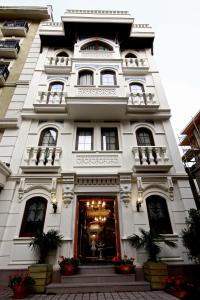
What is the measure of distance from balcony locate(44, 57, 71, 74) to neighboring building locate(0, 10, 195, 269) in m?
0.06

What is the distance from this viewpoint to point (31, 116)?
368 inches

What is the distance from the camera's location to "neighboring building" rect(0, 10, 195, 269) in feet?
23.2

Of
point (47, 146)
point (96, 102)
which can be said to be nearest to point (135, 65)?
point (96, 102)

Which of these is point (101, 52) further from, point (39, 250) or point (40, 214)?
point (39, 250)

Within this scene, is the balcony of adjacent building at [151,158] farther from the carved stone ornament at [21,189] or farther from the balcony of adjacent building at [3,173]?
the balcony of adjacent building at [3,173]

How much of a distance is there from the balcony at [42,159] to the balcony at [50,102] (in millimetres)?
2222

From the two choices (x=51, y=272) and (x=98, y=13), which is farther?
(x=98, y=13)

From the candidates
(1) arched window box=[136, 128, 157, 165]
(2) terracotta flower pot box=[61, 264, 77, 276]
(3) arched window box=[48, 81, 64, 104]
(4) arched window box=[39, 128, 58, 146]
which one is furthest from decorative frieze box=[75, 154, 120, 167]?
(2) terracotta flower pot box=[61, 264, 77, 276]

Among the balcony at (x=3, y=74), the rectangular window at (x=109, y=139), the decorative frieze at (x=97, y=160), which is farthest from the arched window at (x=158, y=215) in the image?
the balcony at (x=3, y=74)

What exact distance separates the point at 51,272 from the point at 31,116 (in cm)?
687

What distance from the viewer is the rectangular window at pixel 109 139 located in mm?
8891

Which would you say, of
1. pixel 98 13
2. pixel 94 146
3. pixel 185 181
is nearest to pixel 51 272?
pixel 94 146

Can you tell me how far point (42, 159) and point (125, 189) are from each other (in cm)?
378

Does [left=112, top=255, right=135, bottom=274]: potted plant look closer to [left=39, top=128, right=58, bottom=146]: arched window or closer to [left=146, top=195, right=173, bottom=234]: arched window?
[left=146, top=195, right=173, bottom=234]: arched window
